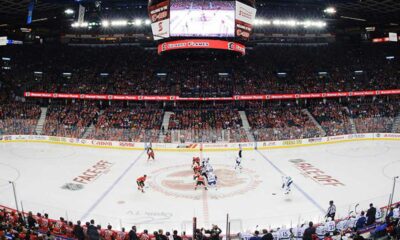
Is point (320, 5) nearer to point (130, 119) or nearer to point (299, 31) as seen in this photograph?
point (299, 31)

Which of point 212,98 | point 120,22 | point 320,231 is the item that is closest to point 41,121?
point 120,22

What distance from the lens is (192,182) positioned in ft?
61.7

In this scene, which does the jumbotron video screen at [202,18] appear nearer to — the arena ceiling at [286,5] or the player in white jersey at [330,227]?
the arena ceiling at [286,5]

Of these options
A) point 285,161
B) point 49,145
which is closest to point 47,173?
point 49,145

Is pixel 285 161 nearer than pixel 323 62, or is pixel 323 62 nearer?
pixel 285 161

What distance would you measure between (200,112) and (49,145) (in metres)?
12.9

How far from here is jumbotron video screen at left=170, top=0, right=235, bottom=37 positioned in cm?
1861

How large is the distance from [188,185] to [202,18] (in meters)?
8.60

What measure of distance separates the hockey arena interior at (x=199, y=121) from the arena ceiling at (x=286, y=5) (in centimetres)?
19

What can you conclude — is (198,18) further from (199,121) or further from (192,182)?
(199,121)

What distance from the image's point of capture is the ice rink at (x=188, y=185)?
550 inches

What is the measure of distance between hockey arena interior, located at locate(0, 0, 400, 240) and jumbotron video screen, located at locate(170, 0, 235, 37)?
2.2 inches

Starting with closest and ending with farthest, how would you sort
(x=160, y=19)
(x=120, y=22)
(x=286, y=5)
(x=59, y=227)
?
(x=59, y=227) < (x=160, y=19) < (x=286, y=5) < (x=120, y=22)

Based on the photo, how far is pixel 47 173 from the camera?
2056 cm
